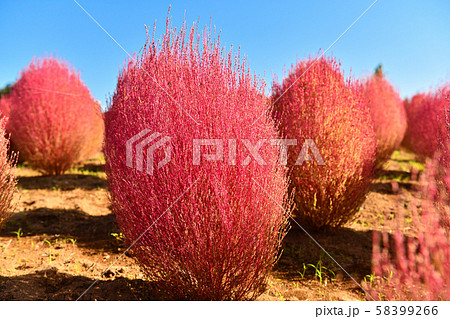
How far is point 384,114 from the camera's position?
8773 millimetres

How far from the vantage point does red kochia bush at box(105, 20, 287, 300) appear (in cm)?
224

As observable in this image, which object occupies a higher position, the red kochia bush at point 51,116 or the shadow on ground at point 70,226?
the red kochia bush at point 51,116

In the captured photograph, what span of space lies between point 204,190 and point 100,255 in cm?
229

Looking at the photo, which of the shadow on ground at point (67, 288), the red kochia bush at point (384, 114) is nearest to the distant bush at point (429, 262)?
the shadow on ground at point (67, 288)

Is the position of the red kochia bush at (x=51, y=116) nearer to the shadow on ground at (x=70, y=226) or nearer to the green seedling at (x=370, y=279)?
the shadow on ground at (x=70, y=226)

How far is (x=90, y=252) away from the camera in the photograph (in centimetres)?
402

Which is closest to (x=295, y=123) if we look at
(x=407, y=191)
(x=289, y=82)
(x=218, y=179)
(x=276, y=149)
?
(x=289, y=82)

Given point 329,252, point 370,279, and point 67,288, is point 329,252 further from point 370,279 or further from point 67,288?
point 67,288

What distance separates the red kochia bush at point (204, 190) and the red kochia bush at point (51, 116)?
16.2ft

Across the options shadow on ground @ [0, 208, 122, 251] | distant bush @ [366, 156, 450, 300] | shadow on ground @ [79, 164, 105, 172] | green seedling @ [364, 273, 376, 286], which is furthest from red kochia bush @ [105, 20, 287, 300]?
shadow on ground @ [79, 164, 105, 172]

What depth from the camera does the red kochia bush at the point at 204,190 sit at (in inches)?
88.3

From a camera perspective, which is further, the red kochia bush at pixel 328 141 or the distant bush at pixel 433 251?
the red kochia bush at pixel 328 141

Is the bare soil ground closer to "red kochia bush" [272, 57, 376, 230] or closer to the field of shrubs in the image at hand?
the field of shrubs

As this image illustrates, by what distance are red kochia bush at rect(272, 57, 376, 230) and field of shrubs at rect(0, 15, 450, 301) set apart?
2 cm
